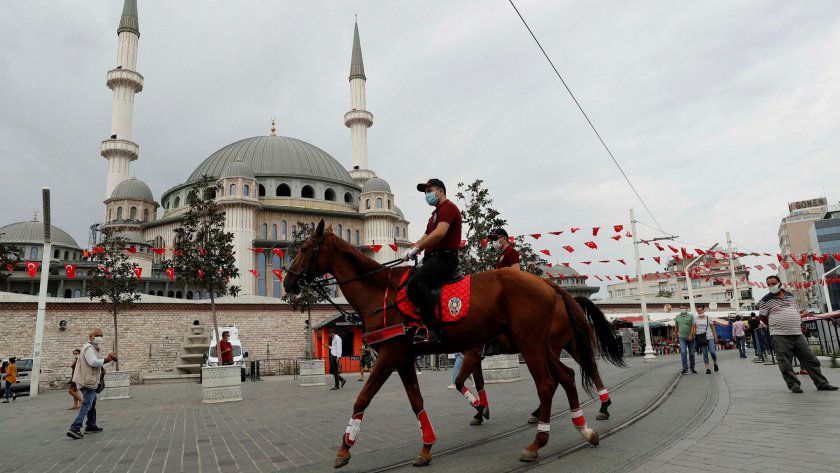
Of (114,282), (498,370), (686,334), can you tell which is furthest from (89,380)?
(114,282)

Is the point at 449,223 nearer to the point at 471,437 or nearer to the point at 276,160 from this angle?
the point at 471,437

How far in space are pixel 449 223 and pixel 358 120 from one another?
6403cm

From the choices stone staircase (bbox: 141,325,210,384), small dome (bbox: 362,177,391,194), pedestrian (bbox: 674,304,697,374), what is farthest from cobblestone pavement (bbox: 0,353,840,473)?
small dome (bbox: 362,177,391,194)

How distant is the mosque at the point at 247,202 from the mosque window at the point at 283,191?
4.8 inches

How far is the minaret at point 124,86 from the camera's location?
177 ft

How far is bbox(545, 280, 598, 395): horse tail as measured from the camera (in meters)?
6.14

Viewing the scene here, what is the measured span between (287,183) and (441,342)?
188 feet

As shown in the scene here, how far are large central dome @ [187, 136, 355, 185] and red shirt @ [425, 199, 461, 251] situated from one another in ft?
185

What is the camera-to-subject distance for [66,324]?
82.6 feet

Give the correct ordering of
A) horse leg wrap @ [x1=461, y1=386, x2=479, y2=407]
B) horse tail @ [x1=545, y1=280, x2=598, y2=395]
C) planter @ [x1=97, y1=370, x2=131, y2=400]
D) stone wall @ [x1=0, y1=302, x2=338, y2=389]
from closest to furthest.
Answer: horse tail @ [x1=545, y1=280, x2=598, y2=395], horse leg wrap @ [x1=461, y1=386, x2=479, y2=407], planter @ [x1=97, y1=370, x2=131, y2=400], stone wall @ [x1=0, y1=302, x2=338, y2=389]

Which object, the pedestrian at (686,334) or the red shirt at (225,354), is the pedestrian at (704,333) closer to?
the pedestrian at (686,334)

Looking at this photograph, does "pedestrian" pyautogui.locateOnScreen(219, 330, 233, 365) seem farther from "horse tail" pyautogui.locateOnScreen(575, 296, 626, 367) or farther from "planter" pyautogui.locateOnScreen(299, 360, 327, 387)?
"horse tail" pyautogui.locateOnScreen(575, 296, 626, 367)

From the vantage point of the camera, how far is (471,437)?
5.91 m

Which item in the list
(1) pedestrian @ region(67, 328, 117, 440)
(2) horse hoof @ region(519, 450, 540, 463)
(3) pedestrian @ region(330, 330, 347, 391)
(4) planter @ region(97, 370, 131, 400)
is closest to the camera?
(2) horse hoof @ region(519, 450, 540, 463)
